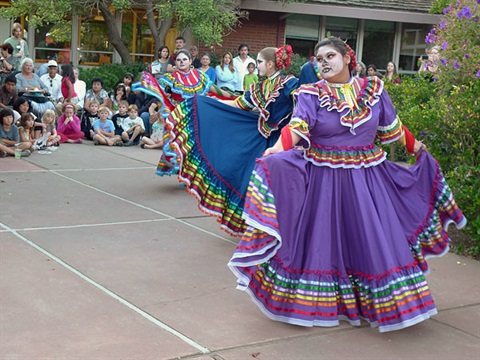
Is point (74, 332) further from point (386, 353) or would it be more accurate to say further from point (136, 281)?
point (386, 353)

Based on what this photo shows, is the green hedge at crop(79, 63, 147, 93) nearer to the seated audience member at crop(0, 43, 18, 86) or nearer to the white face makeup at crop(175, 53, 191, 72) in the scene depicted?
the seated audience member at crop(0, 43, 18, 86)

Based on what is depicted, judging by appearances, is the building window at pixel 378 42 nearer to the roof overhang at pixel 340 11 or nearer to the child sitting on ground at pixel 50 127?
the roof overhang at pixel 340 11

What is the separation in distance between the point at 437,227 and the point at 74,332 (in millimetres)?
2489

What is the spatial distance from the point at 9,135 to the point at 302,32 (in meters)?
11.9

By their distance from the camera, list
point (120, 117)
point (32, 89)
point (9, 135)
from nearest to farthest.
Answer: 1. point (9, 135)
2. point (32, 89)
3. point (120, 117)

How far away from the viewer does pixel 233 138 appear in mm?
6809

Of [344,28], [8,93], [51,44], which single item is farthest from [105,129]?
[344,28]

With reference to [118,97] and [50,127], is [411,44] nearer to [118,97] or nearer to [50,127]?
[118,97]

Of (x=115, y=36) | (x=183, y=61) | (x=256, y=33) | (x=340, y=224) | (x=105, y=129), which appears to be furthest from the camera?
(x=256, y=33)

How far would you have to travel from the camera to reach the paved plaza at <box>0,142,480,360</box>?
4469mm

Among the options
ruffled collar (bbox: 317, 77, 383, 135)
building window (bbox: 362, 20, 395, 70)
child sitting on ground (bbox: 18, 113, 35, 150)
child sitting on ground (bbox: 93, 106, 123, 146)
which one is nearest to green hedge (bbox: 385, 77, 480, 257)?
ruffled collar (bbox: 317, 77, 383, 135)

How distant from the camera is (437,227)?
5102 mm

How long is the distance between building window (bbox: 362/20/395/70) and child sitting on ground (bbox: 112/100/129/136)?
34.5 ft

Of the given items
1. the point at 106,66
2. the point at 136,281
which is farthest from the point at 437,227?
the point at 106,66
